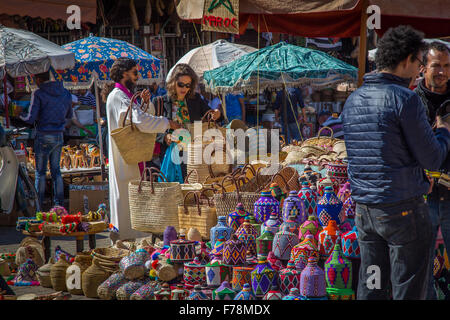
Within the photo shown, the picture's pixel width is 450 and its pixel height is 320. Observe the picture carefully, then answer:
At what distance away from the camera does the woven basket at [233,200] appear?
198 inches

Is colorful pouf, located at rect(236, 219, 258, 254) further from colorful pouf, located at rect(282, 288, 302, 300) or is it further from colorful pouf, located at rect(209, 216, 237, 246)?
colorful pouf, located at rect(282, 288, 302, 300)

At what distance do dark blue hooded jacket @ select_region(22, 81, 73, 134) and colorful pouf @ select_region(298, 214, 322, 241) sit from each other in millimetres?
Result: 5207

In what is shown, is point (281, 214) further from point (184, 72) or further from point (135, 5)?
point (135, 5)

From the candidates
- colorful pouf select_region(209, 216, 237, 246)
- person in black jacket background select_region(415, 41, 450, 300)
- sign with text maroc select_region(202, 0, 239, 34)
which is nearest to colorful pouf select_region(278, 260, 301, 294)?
colorful pouf select_region(209, 216, 237, 246)

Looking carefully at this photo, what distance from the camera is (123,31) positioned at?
52.3ft

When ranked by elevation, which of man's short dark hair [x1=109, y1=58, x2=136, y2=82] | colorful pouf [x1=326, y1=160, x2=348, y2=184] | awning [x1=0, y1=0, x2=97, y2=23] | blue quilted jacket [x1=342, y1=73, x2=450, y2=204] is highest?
awning [x1=0, y1=0, x2=97, y2=23]

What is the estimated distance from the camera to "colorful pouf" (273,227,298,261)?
13.2 feet

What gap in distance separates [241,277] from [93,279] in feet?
4.50

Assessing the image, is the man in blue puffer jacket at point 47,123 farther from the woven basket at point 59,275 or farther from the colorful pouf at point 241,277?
the colorful pouf at point 241,277

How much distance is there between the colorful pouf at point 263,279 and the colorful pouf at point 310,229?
38 centimetres

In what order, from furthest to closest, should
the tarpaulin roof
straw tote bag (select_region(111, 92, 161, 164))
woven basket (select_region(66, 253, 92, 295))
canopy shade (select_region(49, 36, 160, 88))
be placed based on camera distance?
canopy shade (select_region(49, 36, 160, 88))
straw tote bag (select_region(111, 92, 161, 164))
the tarpaulin roof
woven basket (select_region(66, 253, 92, 295))

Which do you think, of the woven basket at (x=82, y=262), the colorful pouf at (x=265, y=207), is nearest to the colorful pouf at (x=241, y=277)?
the colorful pouf at (x=265, y=207)

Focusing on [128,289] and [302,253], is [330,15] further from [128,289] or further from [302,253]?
[128,289]

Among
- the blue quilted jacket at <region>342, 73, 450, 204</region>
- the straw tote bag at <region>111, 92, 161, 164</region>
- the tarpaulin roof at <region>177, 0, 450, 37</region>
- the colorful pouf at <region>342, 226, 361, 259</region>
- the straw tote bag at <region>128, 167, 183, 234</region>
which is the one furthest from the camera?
the straw tote bag at <region>111, 92, 161, 164</region>
